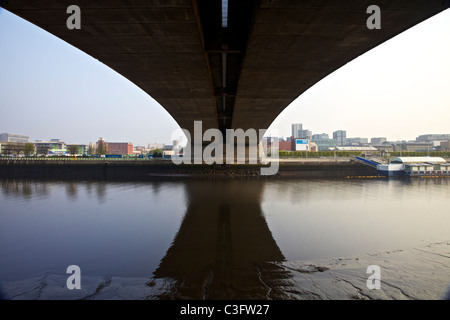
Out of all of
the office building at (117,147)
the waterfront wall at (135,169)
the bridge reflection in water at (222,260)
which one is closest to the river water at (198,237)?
the bridge reflection in water at (222,260)

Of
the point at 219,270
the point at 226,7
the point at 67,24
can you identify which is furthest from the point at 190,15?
the point at 219,270

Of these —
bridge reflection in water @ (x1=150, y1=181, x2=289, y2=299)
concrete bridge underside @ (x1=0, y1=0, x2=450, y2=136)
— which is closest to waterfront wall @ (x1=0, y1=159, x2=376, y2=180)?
concrete bridge underside @ (x1=0, y1=0, x2=450, y2=136)

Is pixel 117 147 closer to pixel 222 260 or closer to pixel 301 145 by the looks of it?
pixel 301 145

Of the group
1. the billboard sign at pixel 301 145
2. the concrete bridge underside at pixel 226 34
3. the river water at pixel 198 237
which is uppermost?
the concrete bridge underside at pixel 226 34

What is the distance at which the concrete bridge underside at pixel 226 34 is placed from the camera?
7703 mm

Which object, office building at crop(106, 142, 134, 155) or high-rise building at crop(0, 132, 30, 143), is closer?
high-rise building at crop(0, 132, 30, 143)

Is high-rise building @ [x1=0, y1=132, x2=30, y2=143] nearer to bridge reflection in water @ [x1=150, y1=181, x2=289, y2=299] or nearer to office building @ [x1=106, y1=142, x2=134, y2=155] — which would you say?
office building @ [x1=106, y1=142, x2=134, y2=155]

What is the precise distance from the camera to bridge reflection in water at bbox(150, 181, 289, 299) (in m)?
→ 6.34

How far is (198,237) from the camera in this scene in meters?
10.9

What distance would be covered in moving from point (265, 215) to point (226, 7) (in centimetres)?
1083

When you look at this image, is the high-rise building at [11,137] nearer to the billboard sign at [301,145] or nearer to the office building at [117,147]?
the office building at [117,147]

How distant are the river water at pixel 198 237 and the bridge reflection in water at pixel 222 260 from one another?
0.03 m

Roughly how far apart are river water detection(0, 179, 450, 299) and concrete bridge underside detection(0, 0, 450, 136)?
313 inches

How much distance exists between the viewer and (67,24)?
834cm
